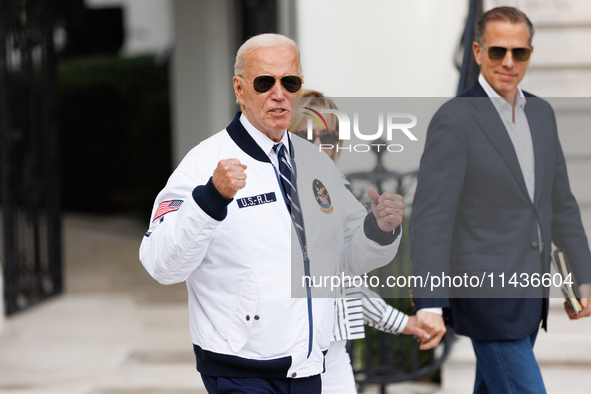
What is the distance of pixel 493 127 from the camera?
2.11 metres

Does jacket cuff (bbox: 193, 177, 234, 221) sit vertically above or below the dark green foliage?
above

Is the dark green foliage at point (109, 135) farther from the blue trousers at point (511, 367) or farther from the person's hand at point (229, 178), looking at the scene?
the person's hand at point (229, 178)

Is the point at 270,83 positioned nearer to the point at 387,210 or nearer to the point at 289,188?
the point at 289,188

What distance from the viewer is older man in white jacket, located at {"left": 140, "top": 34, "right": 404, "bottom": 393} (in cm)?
183

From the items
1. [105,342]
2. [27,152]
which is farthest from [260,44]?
[27,152]

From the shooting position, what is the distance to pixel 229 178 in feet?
5.42

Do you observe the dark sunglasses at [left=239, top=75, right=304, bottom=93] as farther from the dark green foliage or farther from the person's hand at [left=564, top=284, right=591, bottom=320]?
the dark green foliage

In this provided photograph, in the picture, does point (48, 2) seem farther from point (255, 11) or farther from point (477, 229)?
point (477, 229)

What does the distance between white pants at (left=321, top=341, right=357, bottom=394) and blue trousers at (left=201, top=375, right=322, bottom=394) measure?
0.27 meters

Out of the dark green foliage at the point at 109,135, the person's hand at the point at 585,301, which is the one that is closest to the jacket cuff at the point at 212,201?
the person's hand at the point at 585,301

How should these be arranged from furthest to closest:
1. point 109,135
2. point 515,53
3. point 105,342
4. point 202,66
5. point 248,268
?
point 109,135
point 202,66
point 105,342
point 515,53
point 248,268

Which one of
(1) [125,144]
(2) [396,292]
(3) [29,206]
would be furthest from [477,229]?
(1) [125,144]

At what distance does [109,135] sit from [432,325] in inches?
452

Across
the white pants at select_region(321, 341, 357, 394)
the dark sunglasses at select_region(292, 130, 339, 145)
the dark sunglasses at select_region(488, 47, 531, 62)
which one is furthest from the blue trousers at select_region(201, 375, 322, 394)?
the dark sunglasses at select_region(488, 47, 531, 62)
